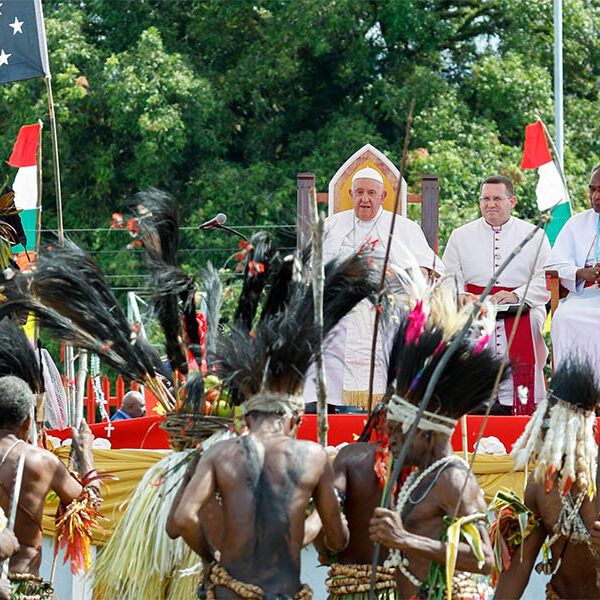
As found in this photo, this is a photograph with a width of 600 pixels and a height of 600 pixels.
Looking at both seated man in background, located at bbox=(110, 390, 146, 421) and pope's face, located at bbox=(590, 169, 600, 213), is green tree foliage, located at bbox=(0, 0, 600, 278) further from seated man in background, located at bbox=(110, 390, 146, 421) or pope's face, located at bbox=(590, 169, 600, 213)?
pope's face, located at bbox=(590, 169, 600, 213)

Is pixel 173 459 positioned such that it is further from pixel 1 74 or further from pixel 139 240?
pixel 1 74

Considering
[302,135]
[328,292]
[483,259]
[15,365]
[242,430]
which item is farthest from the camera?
[302,135]

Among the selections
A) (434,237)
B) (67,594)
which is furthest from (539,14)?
(67,594)

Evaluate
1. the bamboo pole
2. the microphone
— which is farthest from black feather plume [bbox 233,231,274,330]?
the microphone

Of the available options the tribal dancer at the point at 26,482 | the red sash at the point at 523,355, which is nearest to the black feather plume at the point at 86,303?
the tribal dancer at the point at 26,482

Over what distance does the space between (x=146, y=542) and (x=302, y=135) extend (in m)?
→ 13.1

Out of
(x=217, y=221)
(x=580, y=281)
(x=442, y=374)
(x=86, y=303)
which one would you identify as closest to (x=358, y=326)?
(x=580, y=281)

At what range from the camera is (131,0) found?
19.0 meters

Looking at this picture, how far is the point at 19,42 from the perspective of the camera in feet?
31.6

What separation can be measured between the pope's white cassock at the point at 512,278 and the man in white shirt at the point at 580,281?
0.22 metres

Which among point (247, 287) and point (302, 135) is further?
point (302, 135)

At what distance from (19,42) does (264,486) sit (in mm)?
6034

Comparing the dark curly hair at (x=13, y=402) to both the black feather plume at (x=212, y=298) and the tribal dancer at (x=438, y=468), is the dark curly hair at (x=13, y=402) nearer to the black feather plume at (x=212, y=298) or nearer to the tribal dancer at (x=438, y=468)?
the black feather plume at (x=212, y=298)

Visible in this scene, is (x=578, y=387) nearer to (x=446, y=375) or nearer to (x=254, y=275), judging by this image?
(x=446, y=375)
